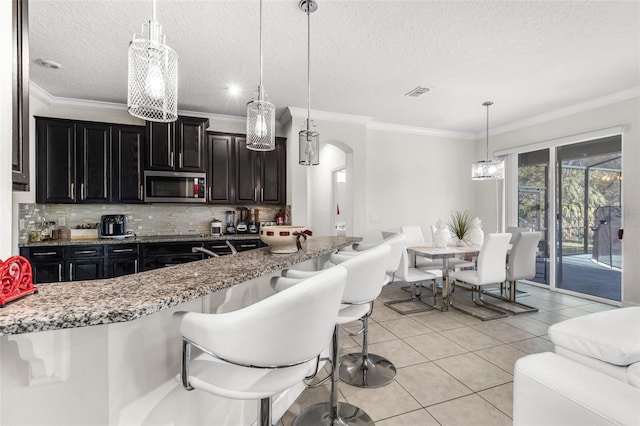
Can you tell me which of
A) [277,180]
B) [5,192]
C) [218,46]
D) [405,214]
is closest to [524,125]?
[405,214]

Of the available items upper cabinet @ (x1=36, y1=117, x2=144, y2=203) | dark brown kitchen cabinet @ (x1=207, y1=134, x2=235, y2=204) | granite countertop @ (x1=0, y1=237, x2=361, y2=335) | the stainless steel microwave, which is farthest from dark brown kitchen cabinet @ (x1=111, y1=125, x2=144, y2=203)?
granite countertop @ (x1=0, y1=237, x2=361, y2=335)

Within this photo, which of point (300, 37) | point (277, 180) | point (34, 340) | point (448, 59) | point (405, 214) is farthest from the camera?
point (405, 214)

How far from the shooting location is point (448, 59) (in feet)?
10.3

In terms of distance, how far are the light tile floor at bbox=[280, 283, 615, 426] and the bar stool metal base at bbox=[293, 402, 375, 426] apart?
0.08 metres

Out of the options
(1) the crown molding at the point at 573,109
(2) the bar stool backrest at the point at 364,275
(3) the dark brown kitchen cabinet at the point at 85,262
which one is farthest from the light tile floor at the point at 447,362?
(3) the dark brown kitchen cabinet at the point at 85,262

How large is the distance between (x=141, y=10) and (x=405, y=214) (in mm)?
4603

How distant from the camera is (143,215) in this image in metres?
4.50

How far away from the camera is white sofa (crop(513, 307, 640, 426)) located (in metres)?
1.05

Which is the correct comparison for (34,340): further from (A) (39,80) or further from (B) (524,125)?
(B) (524,125)

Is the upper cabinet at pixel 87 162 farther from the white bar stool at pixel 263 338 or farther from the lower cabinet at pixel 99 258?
the white bar stool at pixel 263 338

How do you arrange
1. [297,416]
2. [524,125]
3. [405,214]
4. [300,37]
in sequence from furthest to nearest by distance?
1. [405,214]
2. [524,125]
3. [300,37]
4. [297,416]

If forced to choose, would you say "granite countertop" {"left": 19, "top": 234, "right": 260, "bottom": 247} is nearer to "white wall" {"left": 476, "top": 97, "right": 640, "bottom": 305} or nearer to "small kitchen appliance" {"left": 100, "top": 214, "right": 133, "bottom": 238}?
"small kitchen appliance" {"left": 100, "top": 214, "right": 133, "bottom": 238}

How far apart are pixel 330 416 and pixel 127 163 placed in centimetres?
397

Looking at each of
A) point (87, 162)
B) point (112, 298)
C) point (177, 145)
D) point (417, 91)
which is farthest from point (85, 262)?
point (417, 91)
